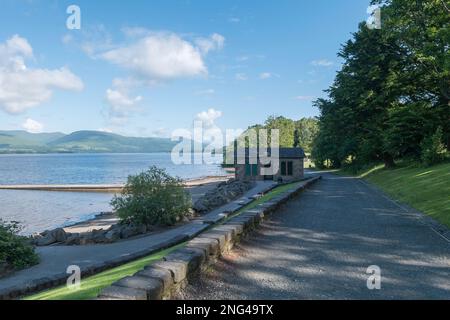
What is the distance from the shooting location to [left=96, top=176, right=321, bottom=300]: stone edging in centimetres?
473

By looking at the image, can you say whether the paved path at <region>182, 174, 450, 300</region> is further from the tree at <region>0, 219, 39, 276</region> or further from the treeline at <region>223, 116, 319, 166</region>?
the treeline at <region>223, 116, 319, 166</region>

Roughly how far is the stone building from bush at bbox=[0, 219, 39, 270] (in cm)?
3278

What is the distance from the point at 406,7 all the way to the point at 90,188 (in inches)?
1929

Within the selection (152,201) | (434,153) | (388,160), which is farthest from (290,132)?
(152,201)

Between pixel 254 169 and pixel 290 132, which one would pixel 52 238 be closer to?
pixel 254 169

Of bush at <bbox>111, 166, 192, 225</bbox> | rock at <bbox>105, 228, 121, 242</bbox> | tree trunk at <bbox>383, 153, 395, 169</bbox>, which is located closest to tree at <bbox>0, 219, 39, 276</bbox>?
rock at <bbox>105, 228, 121, 242</bbox>

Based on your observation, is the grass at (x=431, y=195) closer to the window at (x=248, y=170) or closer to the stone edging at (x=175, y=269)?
the stone edging at (x=175, y=269)

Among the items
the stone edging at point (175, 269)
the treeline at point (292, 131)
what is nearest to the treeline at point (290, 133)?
the treeline at point (292, 131)

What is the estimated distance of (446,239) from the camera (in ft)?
32.6

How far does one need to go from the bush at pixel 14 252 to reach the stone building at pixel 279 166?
3278 cm

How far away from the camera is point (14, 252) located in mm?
14305

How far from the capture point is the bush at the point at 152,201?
20.8 meters

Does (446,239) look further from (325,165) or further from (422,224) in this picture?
(325,165)
